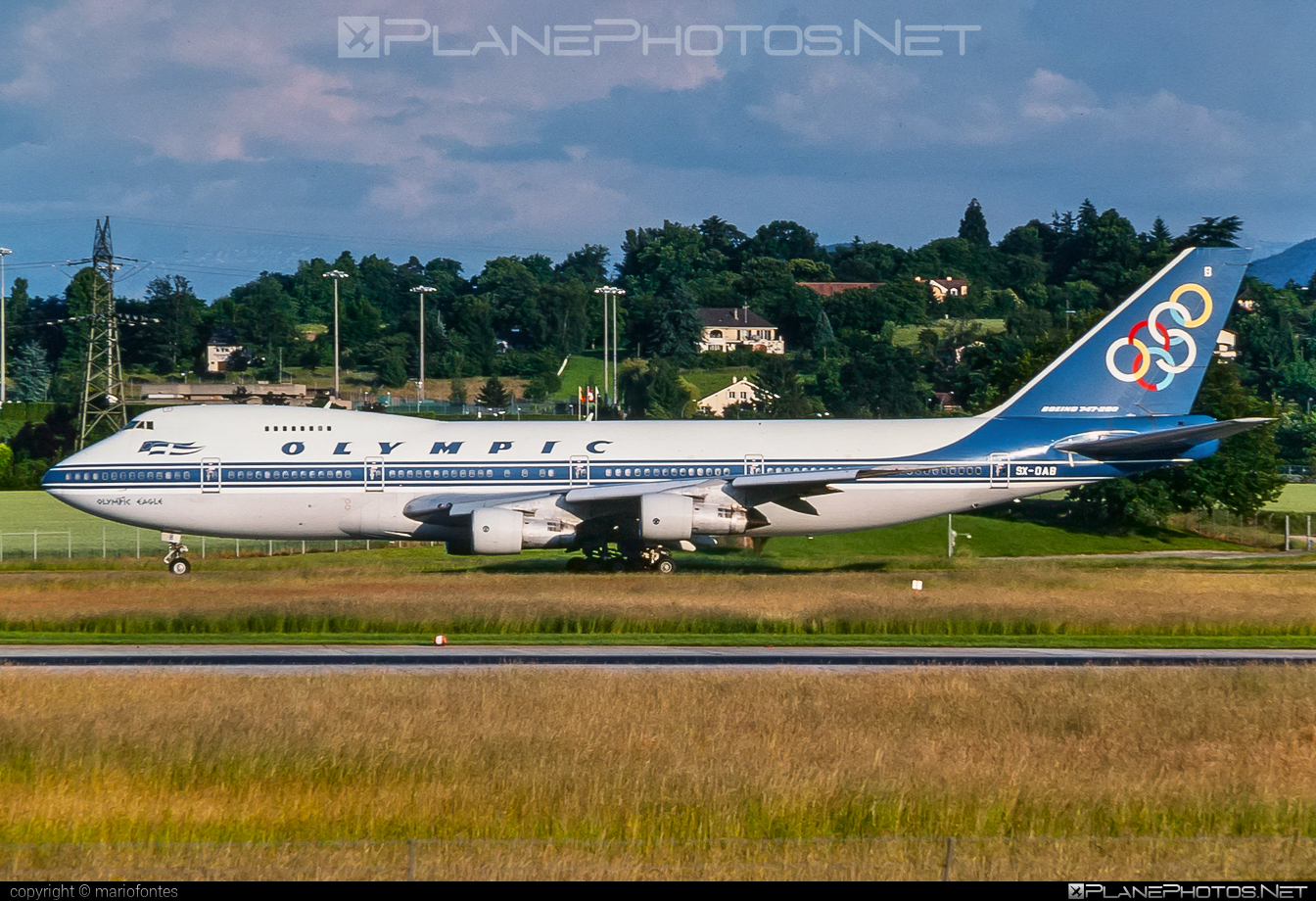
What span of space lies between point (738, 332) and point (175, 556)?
439 ft

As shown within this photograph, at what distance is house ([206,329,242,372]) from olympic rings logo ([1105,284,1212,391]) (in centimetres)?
13140

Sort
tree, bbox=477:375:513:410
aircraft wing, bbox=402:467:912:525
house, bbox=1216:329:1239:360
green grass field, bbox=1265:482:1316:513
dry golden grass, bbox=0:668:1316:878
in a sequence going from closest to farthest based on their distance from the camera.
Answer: dry golden grass, bbox=0:668:1316:878 → aircraft wing, bbox=402:467:912:525 → green grass field, bbox=1265:482:1316:513 → tree, bbox=477:375:513:410 → house, bbox=1216:329:1239:360

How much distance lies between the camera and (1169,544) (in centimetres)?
6612

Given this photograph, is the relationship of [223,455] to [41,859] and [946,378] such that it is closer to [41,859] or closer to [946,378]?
[41,859]

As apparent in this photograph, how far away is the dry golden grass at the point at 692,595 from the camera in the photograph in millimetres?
33594

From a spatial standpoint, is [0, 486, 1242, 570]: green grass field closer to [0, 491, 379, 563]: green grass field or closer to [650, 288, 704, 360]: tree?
[0, 491, 379, 563]: green grass field

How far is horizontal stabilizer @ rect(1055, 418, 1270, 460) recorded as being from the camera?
1682 inches

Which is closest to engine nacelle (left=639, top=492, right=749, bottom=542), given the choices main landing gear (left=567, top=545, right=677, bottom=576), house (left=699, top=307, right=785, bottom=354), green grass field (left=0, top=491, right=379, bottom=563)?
main landing gear (left=567, top=545, right=677, bottom=576)

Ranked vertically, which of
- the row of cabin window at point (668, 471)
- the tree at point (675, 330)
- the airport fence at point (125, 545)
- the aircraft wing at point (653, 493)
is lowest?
the airport fence at point (125, 545)

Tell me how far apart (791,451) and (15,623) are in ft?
74.5

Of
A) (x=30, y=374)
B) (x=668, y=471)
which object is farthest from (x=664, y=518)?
(x=30, y=374)

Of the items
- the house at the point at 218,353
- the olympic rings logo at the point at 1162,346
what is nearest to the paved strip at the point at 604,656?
the olympic rings logo at the point at 1162,346

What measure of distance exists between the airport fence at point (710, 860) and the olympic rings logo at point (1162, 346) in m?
35.6

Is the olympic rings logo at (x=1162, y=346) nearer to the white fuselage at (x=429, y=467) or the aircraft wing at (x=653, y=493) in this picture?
the white fuselage at (x=429, y=467)
